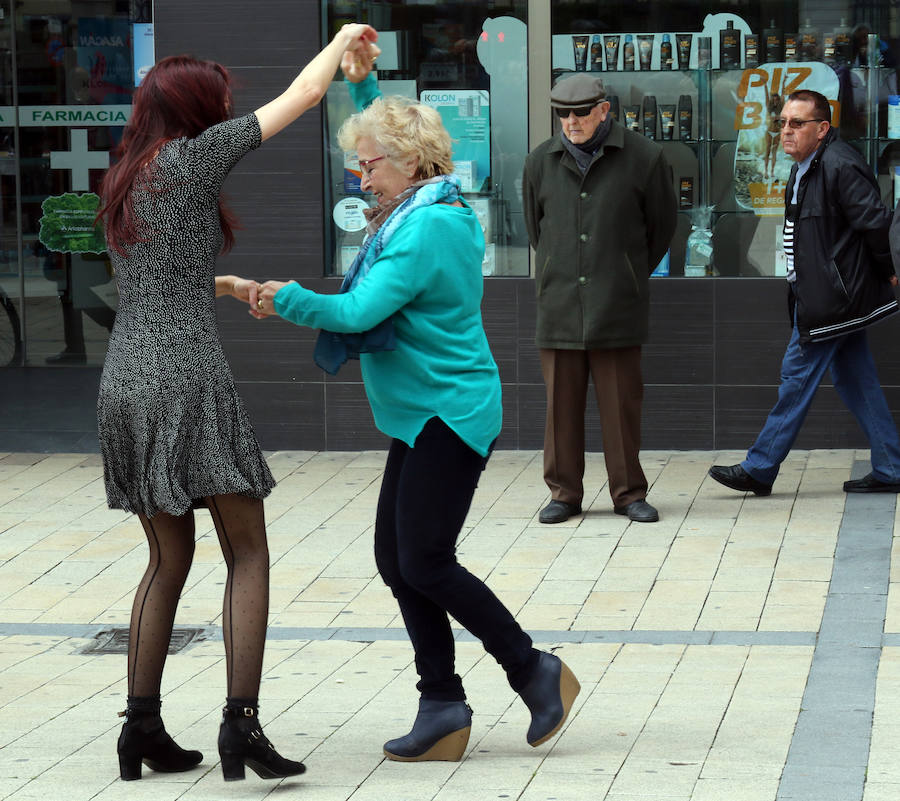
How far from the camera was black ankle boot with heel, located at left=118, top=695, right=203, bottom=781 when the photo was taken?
14.6 ft

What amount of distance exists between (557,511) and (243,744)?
3432mm

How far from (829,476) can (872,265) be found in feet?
3.86

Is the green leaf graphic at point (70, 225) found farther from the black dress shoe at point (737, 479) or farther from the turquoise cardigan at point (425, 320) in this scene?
the turquoise cardigan at point (425, 320)

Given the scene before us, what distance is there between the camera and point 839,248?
7758mm

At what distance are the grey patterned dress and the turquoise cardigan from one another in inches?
10.1

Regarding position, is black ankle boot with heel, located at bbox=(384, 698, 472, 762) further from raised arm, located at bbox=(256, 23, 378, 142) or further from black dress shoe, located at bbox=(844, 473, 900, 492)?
black dress shoe, located at bbox=(844, 473, 900, 492)

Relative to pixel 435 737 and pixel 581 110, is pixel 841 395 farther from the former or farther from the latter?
pixel 435 737

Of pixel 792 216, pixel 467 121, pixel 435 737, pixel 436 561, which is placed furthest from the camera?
pixel 467 121

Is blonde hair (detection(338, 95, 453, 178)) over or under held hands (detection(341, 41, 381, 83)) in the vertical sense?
under

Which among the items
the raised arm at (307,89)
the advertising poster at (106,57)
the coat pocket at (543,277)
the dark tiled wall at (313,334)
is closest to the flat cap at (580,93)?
the coat pocket at (543,277)

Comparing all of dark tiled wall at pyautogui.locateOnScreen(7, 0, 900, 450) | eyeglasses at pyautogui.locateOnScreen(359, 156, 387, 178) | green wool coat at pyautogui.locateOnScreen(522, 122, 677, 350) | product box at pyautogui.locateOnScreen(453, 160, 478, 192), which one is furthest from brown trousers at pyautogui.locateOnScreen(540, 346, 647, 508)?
eyeglasses at pyautogui.locateOnScreen(359, 156, 387, 178)

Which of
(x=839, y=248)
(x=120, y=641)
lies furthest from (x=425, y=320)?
(x=839, y=248)

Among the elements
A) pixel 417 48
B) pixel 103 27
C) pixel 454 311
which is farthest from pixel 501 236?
pixel 454 311

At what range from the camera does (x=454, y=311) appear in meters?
4.41
